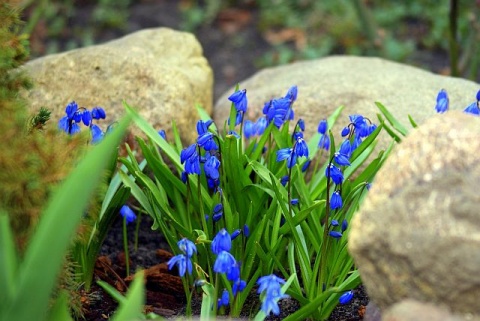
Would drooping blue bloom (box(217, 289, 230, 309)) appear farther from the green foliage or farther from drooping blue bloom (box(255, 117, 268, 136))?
drooping blue bloom (box(255, 117, 268, 136))

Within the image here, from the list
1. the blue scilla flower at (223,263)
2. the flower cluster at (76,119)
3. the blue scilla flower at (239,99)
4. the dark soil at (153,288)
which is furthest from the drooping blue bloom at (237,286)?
the flower cluster at (76,119)

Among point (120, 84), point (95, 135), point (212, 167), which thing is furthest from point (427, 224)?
point (120, 84)

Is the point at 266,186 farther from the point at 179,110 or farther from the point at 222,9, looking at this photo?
the point at 222,9

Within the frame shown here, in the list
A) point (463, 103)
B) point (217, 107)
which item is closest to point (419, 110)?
point (463, 103)

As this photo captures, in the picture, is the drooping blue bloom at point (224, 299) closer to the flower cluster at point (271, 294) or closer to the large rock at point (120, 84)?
the flower cluster at point (271, 294)

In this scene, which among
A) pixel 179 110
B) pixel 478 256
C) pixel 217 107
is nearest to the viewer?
pixel 478 256

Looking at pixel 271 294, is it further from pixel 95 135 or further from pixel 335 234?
pixel 95 135
